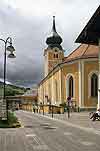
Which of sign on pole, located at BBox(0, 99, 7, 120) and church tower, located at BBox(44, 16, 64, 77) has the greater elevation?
church tower, located at BBox(44, 16, 64, 77)

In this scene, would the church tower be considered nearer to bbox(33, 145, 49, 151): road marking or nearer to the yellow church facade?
the yellow church facade

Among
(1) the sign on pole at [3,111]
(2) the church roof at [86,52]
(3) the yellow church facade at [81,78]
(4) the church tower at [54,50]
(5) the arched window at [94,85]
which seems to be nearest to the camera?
(1) the sign on pole at [3,111]

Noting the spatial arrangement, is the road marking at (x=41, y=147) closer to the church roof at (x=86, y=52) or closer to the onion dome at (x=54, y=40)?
the church roof at (x=86, y=52)

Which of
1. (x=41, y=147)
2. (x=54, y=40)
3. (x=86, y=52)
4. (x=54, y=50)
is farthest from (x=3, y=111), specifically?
(x=54, y=40)

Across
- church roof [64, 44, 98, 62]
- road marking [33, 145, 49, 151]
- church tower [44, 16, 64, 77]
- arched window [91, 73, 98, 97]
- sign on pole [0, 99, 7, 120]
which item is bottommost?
road marking [33, 145, 49, 151]

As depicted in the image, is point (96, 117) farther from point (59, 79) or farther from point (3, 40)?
point (59, 79)

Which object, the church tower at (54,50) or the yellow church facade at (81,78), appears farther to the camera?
the church tower at (54,50)

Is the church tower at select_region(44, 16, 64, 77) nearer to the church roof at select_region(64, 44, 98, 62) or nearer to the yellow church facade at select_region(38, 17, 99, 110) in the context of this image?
the yellow church facade at select_region(38, 17, 99, 110)

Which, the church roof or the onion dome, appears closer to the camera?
the church roof

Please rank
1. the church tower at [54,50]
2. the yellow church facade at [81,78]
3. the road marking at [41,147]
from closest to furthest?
1. the road marking at [41,147]
2. the yellow church facade at [81,78]
3. the church tower at [54,50]

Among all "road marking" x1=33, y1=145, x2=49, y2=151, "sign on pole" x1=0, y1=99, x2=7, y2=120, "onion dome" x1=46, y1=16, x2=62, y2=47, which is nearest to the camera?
"road marking" x1=33, y1=145, x2=49, y2=151

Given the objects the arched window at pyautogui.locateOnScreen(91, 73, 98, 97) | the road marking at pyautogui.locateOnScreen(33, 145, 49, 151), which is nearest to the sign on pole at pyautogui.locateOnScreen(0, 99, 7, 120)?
the road marking at pyautogui.locateOnScreen(33, 145, 49, 151)

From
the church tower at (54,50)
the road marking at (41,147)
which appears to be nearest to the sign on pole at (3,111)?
the road marking at (41,147)

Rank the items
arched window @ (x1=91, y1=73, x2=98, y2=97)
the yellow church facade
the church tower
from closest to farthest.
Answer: the yellow church facade
arched window @ (x1=91, y1=73, x2=98, y2=97)
the church tower
